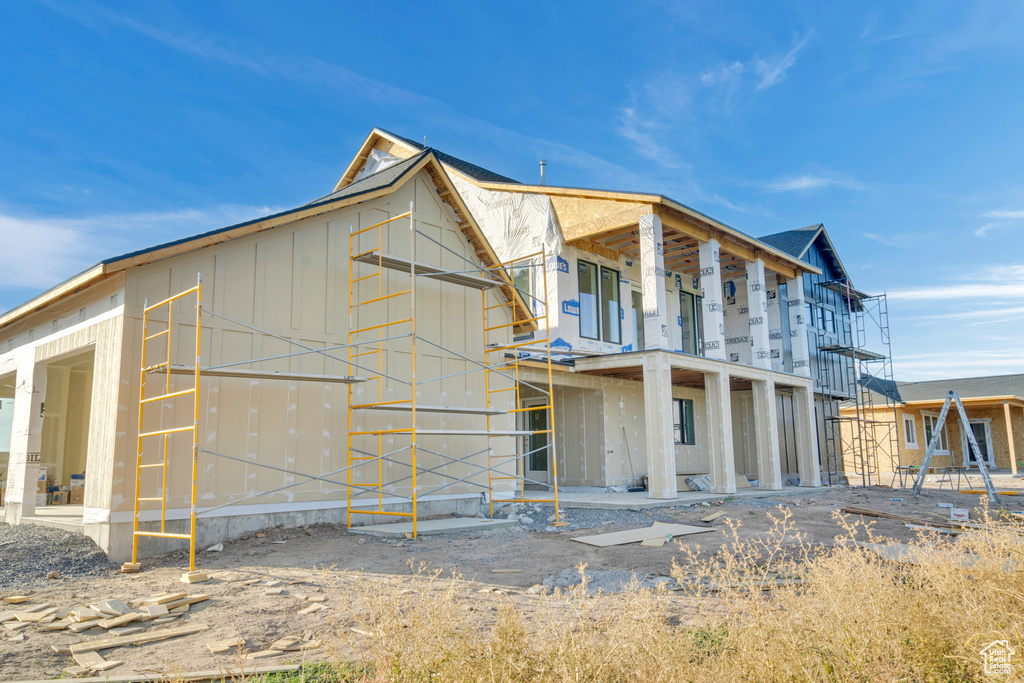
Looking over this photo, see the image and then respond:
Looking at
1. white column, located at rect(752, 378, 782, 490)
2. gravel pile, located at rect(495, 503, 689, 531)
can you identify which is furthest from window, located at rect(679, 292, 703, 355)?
gravel pile, located at rect(495, 503, 689, 531)

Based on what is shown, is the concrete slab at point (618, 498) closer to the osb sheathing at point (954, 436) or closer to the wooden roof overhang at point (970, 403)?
the wooden roof overhang at point (970, 403)

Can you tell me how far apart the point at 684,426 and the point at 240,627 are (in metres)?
18.6

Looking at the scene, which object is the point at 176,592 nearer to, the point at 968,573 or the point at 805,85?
the point at 968,573

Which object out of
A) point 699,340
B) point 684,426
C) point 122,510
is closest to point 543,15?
point 699,340

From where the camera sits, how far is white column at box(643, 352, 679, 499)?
14.9 m

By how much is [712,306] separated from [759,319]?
10.2 ft

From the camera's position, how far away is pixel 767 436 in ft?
63.6

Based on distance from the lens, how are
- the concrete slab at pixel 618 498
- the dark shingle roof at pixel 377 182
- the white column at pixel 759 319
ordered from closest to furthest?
the dark shingle roof at pixel 377 182, the concrete slab at pixel 618 498, the white column at pixel 759 319

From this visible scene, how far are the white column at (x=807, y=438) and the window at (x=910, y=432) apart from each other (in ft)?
45.2

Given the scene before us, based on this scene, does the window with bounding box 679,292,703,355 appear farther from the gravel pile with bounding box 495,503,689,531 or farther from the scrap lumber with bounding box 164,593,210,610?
the scrap lumber with bounding box 164,593,210,610

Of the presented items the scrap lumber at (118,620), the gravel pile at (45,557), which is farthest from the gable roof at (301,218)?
the scrap lumber at (118,620)

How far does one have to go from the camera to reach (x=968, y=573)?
16.5 ft

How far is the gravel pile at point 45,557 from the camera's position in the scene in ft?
23.7

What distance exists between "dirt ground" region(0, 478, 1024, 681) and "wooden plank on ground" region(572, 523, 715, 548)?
22cm
